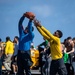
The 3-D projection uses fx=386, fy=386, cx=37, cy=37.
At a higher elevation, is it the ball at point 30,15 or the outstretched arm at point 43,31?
the ball at point 30,15

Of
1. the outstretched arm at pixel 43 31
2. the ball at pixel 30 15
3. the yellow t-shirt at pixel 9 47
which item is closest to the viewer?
the outstretched arm at pixel 43 31

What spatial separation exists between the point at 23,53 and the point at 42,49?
5.70 metres

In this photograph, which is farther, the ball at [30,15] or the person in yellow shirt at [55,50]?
the ball at [30,15]

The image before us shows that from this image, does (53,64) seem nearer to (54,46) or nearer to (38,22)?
(54,46)

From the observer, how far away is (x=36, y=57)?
1866 centimetres

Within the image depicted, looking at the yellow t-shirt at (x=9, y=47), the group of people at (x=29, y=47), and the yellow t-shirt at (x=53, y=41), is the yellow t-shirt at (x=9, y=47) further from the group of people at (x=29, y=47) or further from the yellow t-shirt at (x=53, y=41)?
the yellow t-shirt at (x=53, y=41)

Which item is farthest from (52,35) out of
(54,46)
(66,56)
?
(66,56)

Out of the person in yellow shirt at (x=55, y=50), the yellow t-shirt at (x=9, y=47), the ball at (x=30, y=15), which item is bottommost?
the person in yellow shirt at (x=55, y=50)

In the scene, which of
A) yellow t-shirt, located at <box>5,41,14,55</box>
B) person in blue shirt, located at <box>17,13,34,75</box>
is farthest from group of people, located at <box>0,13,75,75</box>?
yellow t-shirt, located at <box>5,41,14,55</box>

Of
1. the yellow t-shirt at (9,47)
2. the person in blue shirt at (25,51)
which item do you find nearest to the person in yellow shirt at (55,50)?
the person in blue shirt at (25,51)

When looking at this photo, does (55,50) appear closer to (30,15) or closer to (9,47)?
(30,15)

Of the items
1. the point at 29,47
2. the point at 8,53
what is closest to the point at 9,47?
the point at 8,53

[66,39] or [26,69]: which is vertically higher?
[66,39]

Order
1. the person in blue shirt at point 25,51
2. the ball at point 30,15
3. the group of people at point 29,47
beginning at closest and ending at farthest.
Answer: the group of people at point 29,47, the ball at point 30,15, the person in blue shirt at point 25,51
